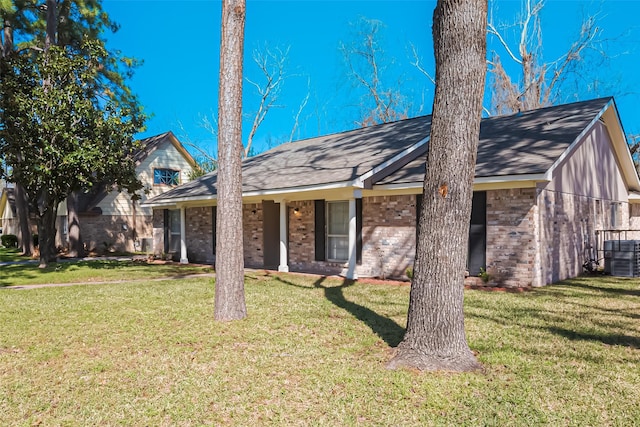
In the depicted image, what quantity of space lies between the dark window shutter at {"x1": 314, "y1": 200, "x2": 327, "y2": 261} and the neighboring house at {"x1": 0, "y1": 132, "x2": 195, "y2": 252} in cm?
1336

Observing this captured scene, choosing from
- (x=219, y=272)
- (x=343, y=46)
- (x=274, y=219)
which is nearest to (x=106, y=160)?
(x=274, y=219)

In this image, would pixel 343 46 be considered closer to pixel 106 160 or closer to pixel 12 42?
pixel 12 42

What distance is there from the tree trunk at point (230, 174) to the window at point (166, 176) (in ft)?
65.2

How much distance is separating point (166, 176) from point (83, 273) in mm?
13300

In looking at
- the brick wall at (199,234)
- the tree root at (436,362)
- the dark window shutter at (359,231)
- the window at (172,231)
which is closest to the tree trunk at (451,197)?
the tree root at (436,362)

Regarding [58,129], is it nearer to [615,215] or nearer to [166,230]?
[166,230]

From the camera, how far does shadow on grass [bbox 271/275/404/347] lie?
19.0ft

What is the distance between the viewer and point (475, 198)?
10031 millimetres

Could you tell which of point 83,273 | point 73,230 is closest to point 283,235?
point 83,273

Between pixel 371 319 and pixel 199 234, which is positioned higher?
pixel 199 234

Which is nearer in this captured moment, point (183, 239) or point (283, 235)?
point (283, 235)

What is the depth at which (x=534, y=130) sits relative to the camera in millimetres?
11609

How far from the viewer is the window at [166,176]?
25.3 meters

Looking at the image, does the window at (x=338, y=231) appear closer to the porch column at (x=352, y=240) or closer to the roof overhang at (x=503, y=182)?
the porch column at (x=352, y=240)
